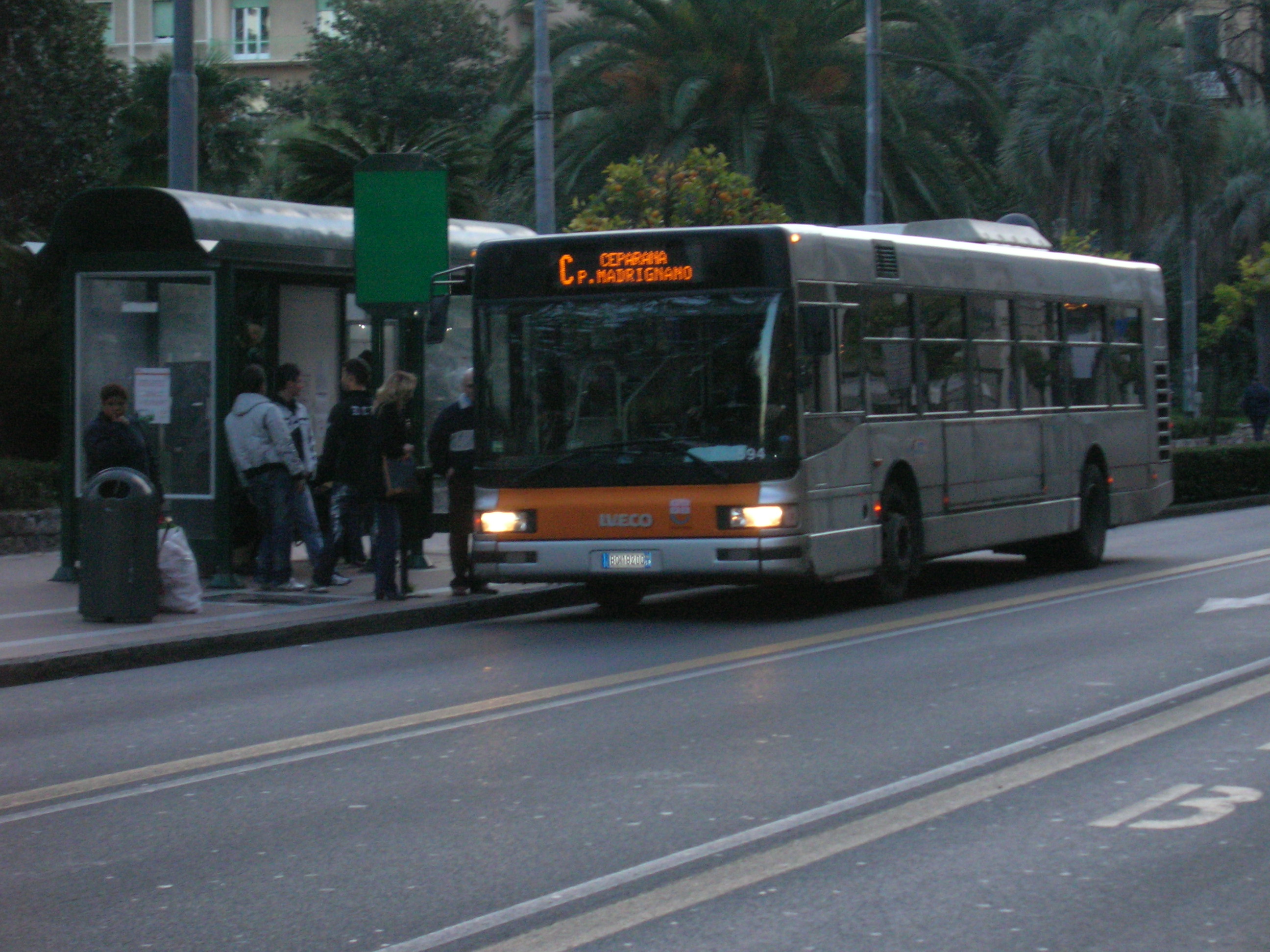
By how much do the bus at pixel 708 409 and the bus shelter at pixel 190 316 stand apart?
2033 millimetres

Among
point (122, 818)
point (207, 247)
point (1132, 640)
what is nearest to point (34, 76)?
point (207, 247)

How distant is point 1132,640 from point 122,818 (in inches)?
279

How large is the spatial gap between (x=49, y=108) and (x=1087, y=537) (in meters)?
23.0

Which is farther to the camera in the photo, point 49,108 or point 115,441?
point 49,108

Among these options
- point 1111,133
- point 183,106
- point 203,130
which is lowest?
point 183,106

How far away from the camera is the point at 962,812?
22.8 feet

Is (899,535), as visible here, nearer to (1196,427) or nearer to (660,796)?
(660,796)

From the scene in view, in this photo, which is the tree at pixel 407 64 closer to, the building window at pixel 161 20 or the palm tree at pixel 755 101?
the building window at pixel 161 20

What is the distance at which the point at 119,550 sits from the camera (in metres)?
13.2

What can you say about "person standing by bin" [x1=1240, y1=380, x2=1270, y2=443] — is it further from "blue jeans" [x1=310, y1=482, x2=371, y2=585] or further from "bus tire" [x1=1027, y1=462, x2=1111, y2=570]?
"blue jeans" [x1=310, y1=482, x2=371, y2=585]

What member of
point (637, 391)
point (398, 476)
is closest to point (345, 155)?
point (398, 476)

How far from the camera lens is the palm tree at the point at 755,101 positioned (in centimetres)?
3148

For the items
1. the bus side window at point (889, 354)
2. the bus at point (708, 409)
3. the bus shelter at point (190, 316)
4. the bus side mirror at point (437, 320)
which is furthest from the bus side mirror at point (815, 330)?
the bus shelter at point (190, 316)

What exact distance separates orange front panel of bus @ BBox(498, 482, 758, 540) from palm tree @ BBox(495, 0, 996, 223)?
58.4 ft
